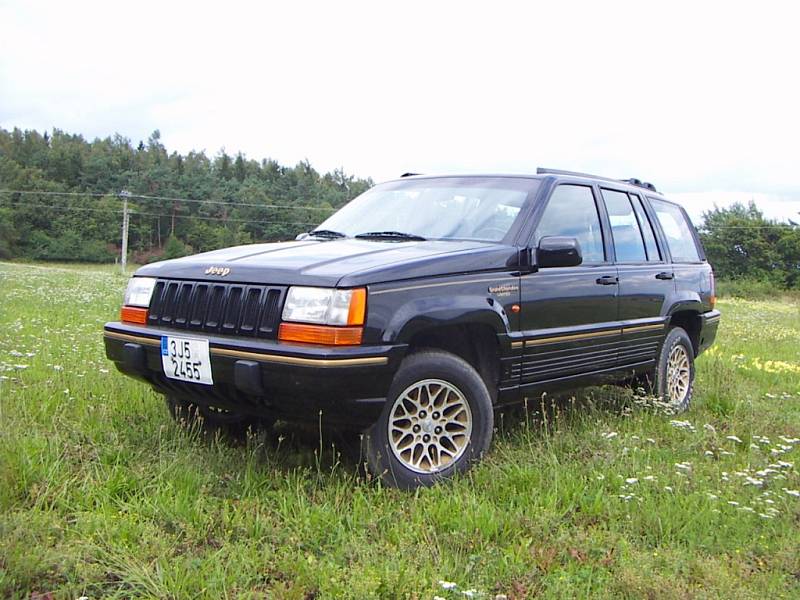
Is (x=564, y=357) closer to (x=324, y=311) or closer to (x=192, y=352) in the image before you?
(x=324, y=311)

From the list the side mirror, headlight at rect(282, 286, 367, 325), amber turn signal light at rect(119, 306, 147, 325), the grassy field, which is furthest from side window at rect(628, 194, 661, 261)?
amber turn signal light at rect(119, 306, 147, 325)

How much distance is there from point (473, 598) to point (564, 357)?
7.59 feet

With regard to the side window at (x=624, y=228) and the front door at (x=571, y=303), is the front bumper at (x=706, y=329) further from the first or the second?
the front door at (x=571, y=303)

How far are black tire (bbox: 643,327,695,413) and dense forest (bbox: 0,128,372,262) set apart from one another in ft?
168

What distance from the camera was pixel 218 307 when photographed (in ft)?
12.4

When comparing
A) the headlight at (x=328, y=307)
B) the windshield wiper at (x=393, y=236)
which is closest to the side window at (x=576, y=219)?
the windshield wiper at (x=393, y=236)

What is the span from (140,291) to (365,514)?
6.14ft

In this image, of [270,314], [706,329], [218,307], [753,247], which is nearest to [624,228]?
[706,329]

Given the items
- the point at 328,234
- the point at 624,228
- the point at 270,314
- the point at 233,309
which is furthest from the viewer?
the point at 624,228

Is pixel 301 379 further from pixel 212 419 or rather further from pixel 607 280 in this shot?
pixel 607 280

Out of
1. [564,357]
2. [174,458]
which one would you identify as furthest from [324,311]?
[564,357]

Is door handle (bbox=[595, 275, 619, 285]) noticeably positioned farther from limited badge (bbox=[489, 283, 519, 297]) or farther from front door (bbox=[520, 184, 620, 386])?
limited badge (bbox=[489, 283, 519, 297])

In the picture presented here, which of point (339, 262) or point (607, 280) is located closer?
point (339, 262)

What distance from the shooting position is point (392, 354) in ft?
11.8
